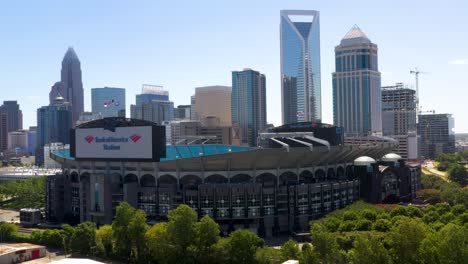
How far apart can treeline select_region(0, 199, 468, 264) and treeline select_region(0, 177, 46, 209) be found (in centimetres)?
4681

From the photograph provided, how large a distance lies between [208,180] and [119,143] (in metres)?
20.8

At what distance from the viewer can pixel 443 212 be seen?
94.2 metres

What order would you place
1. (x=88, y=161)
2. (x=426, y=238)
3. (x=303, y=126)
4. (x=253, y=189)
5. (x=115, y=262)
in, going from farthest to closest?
1. (x=303, y=126)
2. (x=88, y=161)
3. (x=253, y=189)
4. (x=115, y=262)
5. (x=426, y=238)

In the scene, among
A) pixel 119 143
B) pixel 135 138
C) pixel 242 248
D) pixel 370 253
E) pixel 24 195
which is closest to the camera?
pixel 370 253

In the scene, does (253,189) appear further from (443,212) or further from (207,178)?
(443,212)

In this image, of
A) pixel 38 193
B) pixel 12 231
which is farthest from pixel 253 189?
pixel 38 193

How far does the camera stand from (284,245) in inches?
2753

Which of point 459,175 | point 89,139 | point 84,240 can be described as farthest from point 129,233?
point 459,175

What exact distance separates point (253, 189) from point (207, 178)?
1113cm

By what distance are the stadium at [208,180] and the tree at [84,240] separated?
20716 millimetres

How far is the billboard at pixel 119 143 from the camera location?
10765 centimetres

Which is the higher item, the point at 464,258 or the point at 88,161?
the point at 88,161

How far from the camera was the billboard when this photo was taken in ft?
353

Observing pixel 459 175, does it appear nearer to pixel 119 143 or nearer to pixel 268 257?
pixel 119 143
